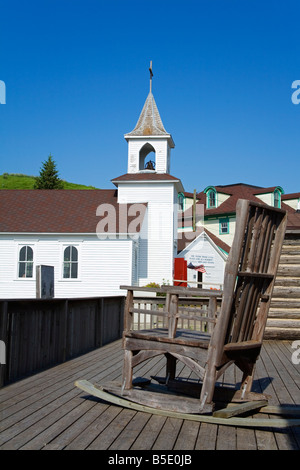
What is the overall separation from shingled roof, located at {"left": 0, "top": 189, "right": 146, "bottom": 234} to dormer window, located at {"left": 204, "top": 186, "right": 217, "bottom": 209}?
16937 mm

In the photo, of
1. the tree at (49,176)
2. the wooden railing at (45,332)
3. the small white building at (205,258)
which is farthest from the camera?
the tree at (49,176)

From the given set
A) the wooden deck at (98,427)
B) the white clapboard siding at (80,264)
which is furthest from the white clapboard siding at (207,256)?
the wooden deck at (98,427)

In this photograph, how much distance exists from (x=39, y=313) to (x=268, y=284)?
11.6 feet

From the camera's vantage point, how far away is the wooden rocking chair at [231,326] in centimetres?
388

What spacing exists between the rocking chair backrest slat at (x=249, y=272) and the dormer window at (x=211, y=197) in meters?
36.5

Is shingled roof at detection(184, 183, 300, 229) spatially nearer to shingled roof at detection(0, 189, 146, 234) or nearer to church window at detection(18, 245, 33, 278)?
shingled roof at detection(0, 189, 146, 234)

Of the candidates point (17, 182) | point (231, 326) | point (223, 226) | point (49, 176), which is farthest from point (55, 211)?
point (17, 182)

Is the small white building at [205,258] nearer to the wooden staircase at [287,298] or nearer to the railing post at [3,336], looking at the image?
the wooden staircase at [287,298]

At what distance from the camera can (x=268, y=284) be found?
14.6ft

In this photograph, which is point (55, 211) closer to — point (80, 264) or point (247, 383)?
point (80, 264)

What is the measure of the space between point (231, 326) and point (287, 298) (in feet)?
22.6

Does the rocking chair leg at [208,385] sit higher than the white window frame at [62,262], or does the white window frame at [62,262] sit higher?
the white window frame at [62,262]

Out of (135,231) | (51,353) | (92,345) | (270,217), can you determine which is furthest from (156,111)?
(270,217)

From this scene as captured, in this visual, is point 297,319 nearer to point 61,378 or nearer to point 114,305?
point 114,305
